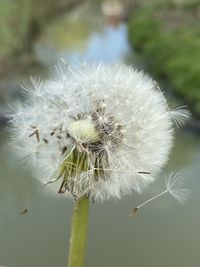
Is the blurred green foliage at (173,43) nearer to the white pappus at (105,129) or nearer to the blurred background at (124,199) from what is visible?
the blurred background at (124,199)

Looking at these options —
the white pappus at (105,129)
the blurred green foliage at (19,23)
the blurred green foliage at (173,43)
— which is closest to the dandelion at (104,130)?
the white pappus at (105,129)

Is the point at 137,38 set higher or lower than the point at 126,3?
lower

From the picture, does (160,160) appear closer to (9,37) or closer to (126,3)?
(9,37)

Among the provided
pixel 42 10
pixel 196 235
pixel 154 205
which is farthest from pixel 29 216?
pixel 42 10

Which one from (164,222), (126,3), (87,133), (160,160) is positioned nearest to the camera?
(87,133)

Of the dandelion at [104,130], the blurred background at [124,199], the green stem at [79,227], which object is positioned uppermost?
the blurred background at [124,199]

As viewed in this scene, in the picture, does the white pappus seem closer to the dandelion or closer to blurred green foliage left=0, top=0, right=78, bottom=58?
the dandelion
